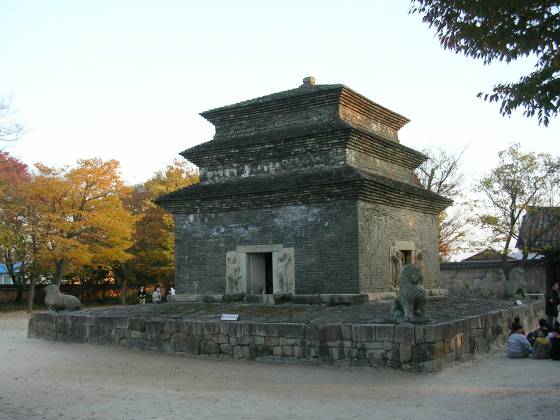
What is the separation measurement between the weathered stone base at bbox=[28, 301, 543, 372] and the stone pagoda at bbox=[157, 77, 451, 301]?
9.32 ft

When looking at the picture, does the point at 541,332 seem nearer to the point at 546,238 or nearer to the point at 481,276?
the point at 546,238

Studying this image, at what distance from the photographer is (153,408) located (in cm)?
756

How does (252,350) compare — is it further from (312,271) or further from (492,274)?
(492,274)

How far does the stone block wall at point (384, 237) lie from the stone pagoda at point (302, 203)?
0.10 ft

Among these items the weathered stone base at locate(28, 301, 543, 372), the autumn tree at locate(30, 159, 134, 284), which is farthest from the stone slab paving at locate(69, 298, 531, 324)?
the autumn tree at locate(30, 159, 134, 284)

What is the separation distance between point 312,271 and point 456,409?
711 cm

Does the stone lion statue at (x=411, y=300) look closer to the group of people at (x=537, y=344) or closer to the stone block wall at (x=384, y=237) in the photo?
the group of people at (x=537, y=344)

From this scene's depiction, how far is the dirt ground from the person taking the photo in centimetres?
725

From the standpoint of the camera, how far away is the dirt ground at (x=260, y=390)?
23.8 feet

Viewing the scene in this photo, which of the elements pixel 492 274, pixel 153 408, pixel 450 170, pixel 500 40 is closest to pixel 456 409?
pixel 153 408

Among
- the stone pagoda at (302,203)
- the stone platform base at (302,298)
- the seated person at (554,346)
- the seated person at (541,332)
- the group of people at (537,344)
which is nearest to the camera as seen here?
the seated person at (554,346)

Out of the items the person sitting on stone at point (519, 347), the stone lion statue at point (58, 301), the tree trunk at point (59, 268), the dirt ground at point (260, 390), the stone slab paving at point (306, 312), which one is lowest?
the dirt ground at point (260, 390)

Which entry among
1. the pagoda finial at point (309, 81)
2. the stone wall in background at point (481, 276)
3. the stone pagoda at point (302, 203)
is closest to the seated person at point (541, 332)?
the stone pagoda at point (302, 203)

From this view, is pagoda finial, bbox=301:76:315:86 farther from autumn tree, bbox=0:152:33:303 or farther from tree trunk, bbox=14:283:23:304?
tree trunk, bbox=14:283:23:304
